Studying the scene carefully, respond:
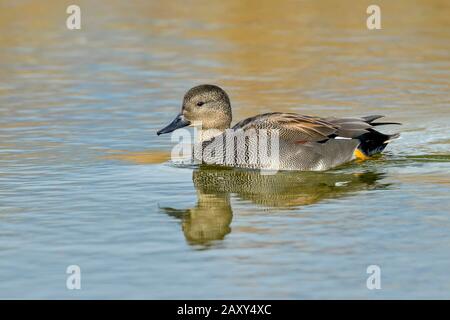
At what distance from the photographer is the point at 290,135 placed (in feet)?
33.1

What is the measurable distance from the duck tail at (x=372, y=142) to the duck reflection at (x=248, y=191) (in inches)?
21.4

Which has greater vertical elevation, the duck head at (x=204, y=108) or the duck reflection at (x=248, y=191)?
the duck head at (x=204, y=108)

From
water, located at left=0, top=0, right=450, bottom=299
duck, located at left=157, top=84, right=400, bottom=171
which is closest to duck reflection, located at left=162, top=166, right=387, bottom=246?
water, located at left=0, top=0, right=450, bottom=299

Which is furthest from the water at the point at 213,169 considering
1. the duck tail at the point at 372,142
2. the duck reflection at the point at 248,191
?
the duck tail at the point at 372,142

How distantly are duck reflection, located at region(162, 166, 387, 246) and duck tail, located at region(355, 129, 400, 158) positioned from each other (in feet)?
1.78

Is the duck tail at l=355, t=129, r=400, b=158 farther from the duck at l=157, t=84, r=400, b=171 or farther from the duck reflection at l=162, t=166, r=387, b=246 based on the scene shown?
the duck reflection at l=162, t=166, r=387, b=246

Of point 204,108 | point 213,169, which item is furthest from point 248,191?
point 204,108

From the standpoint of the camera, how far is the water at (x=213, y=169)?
673cm

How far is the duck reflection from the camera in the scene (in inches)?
314

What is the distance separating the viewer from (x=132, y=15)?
64.2ft

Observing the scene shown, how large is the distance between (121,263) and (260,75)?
8214mm

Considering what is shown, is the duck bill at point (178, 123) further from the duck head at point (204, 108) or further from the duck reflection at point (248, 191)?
the duck reflection at point (248, 191)

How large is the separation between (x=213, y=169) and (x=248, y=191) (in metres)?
1.07

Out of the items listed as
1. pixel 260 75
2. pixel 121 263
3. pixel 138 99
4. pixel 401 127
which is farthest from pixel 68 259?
pixel 260 75
